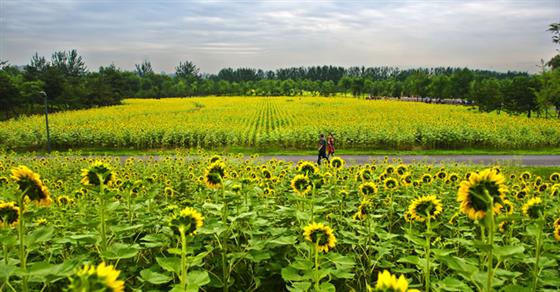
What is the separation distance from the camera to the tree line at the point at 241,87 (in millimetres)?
48094

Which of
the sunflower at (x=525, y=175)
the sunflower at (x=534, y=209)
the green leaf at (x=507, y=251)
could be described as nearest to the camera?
the green leaf at (x=507, y=251)

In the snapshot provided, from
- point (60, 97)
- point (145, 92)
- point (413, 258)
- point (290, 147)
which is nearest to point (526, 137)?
point (290, 147)

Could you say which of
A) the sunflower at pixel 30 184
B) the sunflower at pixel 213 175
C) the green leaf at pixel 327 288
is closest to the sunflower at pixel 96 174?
the sunflower at pixel 30 184

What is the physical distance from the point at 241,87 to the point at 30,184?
374 feet

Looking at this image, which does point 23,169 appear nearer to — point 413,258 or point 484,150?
point 413,258

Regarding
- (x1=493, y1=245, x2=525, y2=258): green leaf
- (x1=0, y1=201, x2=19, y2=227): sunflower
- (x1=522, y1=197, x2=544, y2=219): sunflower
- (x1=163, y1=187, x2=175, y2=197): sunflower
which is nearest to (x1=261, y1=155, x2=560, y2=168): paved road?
(x1=163, y1=187, x2=175, y2=197): sunflower

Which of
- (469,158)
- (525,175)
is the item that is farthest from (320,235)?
(469,158)

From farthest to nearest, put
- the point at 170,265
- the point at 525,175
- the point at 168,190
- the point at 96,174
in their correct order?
the point at 525,175 → the point at 168,190 → the point at 96,174 → the point at 170,265

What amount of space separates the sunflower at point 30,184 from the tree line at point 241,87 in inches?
1006

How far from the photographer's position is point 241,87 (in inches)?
4505

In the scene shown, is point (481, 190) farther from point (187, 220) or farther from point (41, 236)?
point (41, 236)

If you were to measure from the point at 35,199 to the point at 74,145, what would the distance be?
25933 mm

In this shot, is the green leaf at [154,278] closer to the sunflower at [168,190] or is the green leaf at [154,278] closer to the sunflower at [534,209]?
the sunflower at [168,190]

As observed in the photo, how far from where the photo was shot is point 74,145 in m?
Result: 25.3
